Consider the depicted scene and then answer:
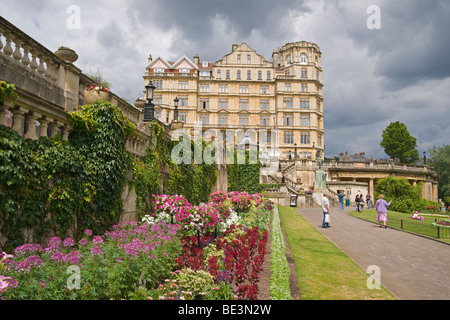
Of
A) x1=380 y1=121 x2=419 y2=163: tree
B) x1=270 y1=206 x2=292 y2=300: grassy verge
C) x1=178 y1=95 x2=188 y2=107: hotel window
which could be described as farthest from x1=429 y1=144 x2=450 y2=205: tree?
x1=270 y1=206 x2=292 y2=300: grassy verge

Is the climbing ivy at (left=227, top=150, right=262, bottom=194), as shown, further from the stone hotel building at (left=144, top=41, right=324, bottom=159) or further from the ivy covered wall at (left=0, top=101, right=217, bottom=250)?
the stone hotel building at (left=144, top=41, right=324, bottom=159)

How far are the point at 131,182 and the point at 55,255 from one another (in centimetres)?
524

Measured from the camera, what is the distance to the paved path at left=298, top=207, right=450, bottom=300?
A: 22.0ft

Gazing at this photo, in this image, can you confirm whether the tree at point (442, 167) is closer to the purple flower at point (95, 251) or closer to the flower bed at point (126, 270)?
the flower bed at point (126, 270)

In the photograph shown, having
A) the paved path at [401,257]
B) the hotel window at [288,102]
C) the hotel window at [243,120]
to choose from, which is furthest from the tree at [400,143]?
the paved path at [401,257]

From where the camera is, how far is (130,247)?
5.28 metres

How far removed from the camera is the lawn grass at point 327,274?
20.5 ft

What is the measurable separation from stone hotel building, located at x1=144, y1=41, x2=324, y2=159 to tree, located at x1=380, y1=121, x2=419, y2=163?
16.3 meters

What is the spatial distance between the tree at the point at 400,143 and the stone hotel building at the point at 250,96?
53.3 feet

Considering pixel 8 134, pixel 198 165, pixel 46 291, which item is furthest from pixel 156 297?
pixel 198 165

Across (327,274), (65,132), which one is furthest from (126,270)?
(327,274)

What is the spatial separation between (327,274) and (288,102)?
185 feet
